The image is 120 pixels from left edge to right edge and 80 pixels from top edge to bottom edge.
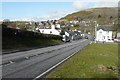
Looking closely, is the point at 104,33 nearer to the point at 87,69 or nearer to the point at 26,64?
the point at 26,64

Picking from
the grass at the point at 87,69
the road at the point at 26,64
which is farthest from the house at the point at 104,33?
the grass at the point at 87,69

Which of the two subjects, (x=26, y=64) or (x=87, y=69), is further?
(x=26, y=64)

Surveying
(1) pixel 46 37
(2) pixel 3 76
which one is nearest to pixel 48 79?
(2) pixel 3 76

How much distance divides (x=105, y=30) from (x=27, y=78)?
315ft

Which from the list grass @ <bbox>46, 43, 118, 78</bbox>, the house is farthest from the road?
the house

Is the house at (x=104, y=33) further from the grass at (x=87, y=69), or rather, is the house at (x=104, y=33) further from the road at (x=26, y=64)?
the grass at (x=87, y=69)

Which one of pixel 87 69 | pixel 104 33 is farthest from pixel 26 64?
pixel 104 33

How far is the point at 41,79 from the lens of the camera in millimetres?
9250

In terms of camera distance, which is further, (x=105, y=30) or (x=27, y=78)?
(x=105, y=30)

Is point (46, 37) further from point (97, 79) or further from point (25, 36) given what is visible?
point (97, 79)

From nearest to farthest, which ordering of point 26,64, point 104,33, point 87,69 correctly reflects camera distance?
point 87,69 → point 26,64 → point 104,33

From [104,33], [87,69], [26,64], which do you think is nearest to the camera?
[87,69]

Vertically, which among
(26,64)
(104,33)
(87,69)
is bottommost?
(26,64)

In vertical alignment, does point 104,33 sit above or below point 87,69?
above
